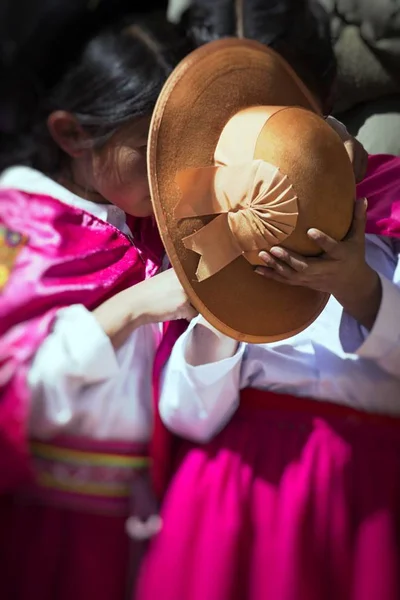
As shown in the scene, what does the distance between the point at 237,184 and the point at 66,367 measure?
18 cm

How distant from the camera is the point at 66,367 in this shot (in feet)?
1.42

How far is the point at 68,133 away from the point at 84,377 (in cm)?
20

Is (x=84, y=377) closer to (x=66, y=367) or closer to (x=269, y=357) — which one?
(x=66, y=367)

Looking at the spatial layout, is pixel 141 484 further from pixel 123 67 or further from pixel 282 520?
pixel 123 67

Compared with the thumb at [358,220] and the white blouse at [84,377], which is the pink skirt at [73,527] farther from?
the thumb at [358,220]

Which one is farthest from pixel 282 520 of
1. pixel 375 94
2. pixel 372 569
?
pixel 375 94

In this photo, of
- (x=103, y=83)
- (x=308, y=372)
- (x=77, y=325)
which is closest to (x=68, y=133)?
(x=103, y=83)

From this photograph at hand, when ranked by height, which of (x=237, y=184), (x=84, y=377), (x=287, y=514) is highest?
(x=237, y=184)

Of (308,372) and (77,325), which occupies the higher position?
(77,325)

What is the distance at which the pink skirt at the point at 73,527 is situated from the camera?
45 centimetres

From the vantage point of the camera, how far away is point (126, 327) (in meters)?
0.46

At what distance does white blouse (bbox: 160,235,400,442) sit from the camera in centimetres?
48

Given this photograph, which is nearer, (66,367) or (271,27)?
(66,367)

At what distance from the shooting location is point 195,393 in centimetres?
48
